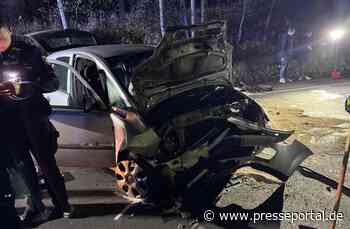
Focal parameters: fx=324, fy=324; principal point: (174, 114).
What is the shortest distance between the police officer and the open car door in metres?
0.39

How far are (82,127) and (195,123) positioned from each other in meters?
1.26

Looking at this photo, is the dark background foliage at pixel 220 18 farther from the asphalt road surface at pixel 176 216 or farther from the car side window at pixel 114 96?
the car side window at pixel 114 96

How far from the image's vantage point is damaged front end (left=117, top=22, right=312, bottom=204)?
10.8 feet

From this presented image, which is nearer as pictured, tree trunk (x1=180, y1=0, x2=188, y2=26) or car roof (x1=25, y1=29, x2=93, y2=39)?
car roof (x1=25, y1=29, x2=93, y2=39)

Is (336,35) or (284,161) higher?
(336,35)

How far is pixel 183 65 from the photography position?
3.65 m

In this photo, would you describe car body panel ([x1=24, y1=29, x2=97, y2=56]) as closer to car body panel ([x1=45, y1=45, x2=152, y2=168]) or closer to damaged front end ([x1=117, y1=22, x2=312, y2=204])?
car body panel ([x1=45, y1=45, x2=152, y2=168])

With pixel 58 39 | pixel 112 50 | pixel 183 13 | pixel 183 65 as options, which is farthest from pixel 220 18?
pixel 183 65

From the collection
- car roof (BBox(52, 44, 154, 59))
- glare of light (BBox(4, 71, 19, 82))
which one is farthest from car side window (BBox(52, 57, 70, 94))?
glare of light (BBox(4, 71, 19, 82))

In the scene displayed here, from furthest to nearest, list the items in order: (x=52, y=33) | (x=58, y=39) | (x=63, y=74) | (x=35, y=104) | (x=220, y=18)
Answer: (x=220, y=18)
(x=58, y=39)
(x=52, y=33)
(x=63, y=74)
(x=35, y=104)

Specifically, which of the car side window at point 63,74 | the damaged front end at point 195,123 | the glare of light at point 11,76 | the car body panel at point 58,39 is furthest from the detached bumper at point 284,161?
the car body panel at point 58,39

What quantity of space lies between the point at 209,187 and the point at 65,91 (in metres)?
2.05

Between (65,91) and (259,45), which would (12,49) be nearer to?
(65,91)

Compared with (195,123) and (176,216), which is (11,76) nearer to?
(195,123)
